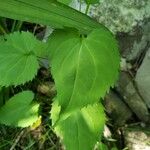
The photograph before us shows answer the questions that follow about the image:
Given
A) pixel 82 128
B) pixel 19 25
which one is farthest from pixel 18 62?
pixel 19 25

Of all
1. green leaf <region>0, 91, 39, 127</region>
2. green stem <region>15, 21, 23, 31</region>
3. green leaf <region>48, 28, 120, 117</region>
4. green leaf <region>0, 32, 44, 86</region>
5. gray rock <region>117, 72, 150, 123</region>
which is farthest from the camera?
green stem <region>15, 21, 23, 31</region>

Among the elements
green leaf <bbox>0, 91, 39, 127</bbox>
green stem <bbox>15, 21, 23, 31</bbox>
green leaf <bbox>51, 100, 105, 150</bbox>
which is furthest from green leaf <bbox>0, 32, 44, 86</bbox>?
green stem <bbox>15, 21, 23, 31</bbox>

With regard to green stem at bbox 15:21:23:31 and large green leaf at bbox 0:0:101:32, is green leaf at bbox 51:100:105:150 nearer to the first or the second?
large green leaf at bbox 0:0:101:32

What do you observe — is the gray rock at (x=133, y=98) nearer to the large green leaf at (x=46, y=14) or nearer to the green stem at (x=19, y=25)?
the green stem at (x=19, y=25)

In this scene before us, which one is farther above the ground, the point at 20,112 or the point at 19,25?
the point at 19,25

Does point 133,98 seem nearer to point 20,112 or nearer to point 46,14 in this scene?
point 20,112
